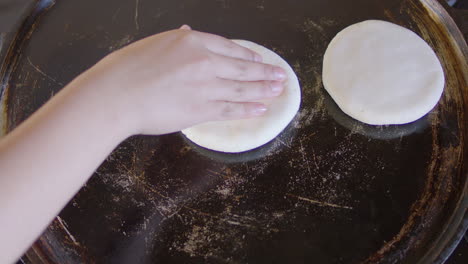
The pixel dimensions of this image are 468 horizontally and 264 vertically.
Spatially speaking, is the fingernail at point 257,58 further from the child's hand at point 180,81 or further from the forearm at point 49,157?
the forearm at point 49,157

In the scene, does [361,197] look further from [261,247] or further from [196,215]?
[196,215]

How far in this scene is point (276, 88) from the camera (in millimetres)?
1010

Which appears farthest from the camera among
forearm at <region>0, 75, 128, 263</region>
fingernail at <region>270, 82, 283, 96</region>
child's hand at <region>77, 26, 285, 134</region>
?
fingernail at <region>270, 82, 283, 96</region>

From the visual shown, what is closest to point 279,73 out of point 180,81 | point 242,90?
point 242,90

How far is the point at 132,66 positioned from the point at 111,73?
0.04 m

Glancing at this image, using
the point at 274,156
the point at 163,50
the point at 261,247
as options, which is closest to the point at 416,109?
the point at 274,156

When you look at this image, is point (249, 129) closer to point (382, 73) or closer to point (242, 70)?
point (242, 70)

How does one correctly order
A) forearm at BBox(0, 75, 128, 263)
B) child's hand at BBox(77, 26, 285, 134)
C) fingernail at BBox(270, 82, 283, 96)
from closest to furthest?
forearm at BBox(0, 75, 128, 263) → child's hand at BBox(77, 26, 285, 134) → fingernail at BBox(270, 82, 283, 96)

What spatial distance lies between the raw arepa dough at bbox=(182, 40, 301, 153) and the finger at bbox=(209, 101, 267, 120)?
0.04 meters

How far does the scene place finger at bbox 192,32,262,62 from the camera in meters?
0.97

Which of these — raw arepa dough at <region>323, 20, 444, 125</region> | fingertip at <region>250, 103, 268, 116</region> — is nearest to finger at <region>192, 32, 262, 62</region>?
fingertip at <region>250, 103, 268, 116</region>

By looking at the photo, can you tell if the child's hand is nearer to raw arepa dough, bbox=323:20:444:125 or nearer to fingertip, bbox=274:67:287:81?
fingertip, bbox=274:67:287:81

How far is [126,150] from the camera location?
1.06m

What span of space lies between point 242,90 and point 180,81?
13cm
